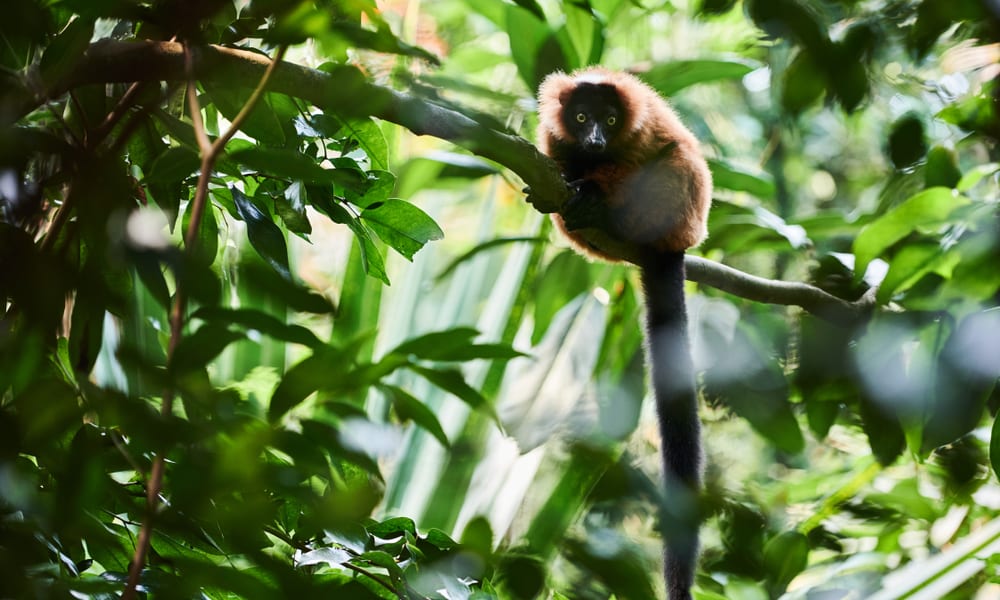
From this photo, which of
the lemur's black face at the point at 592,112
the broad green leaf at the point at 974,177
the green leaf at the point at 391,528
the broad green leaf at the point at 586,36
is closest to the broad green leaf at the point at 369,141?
the green leaf at the point at 391,528

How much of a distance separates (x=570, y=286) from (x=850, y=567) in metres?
1.33

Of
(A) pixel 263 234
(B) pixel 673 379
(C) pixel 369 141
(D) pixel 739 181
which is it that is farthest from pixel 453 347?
(D) pixel 739 181

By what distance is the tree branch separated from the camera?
2.35 ft

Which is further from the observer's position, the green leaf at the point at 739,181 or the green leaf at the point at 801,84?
the green leaf at the point at 739,181

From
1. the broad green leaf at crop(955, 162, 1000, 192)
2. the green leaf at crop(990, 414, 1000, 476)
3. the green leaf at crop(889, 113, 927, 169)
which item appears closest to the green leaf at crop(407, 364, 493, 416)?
the green leaf at crop(889, 113, 927, 169)

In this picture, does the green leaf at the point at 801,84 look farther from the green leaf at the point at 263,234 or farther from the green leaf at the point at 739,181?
the green leaf at the point at 739,181

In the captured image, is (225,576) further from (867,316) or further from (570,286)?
(570,286)

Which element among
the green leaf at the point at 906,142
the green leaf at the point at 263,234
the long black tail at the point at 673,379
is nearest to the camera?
the green leaf at the point at 263,234

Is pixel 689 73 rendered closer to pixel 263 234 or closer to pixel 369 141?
pixel 369 141

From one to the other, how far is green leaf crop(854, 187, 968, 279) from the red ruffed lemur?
530 millimetres

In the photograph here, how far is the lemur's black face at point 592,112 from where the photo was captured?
2.82 meters

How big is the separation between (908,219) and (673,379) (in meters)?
0.69

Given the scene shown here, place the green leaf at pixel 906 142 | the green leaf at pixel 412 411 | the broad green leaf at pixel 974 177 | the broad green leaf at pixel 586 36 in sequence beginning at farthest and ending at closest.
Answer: the broad green leaf at pixel 586 36, the broad green leaf at pixel 974 177, the green leaf at pixel 906 142, the green leaf at pixel 412 411

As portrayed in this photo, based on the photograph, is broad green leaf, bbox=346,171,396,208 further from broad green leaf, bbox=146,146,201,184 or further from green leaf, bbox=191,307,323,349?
green leaf, bbox=191,307,323,349
